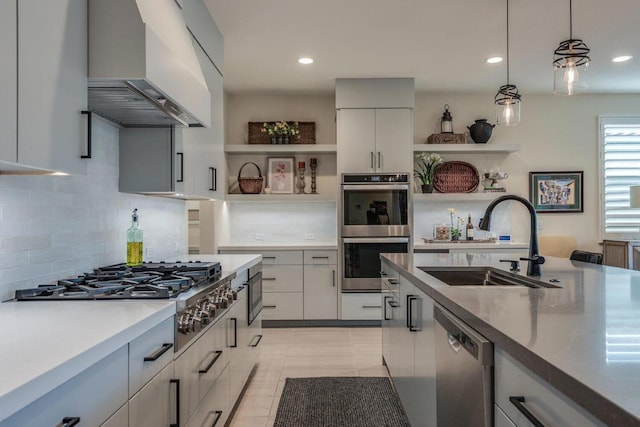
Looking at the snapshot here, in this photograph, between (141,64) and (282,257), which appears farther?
(282,257)

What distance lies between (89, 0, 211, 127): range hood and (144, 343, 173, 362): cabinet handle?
0.99m

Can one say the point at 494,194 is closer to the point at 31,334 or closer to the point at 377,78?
the point at 377,78

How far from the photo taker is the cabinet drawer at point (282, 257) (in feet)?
15.2

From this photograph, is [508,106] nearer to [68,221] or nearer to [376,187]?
[376,187]

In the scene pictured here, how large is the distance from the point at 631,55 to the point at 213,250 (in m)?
4.50

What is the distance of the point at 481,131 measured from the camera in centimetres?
498

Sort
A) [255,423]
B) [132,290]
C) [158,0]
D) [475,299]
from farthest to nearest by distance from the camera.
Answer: [255,423] → [158,0] → [132,290] → [475,299]

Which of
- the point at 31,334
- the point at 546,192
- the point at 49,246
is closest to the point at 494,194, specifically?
the point at 546,192

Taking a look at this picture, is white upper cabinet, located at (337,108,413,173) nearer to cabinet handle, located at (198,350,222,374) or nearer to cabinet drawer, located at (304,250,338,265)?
cabinet drawer, located at (304,250,338,265)

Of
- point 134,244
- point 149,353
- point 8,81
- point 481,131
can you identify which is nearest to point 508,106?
point 481,131

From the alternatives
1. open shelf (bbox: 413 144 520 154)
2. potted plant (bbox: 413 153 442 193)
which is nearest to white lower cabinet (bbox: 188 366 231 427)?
potted plant (bbox: 413 153 442 193)

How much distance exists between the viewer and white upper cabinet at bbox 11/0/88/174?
121 centimetres

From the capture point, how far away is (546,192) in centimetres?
527

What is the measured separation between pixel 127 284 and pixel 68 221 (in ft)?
1.61
